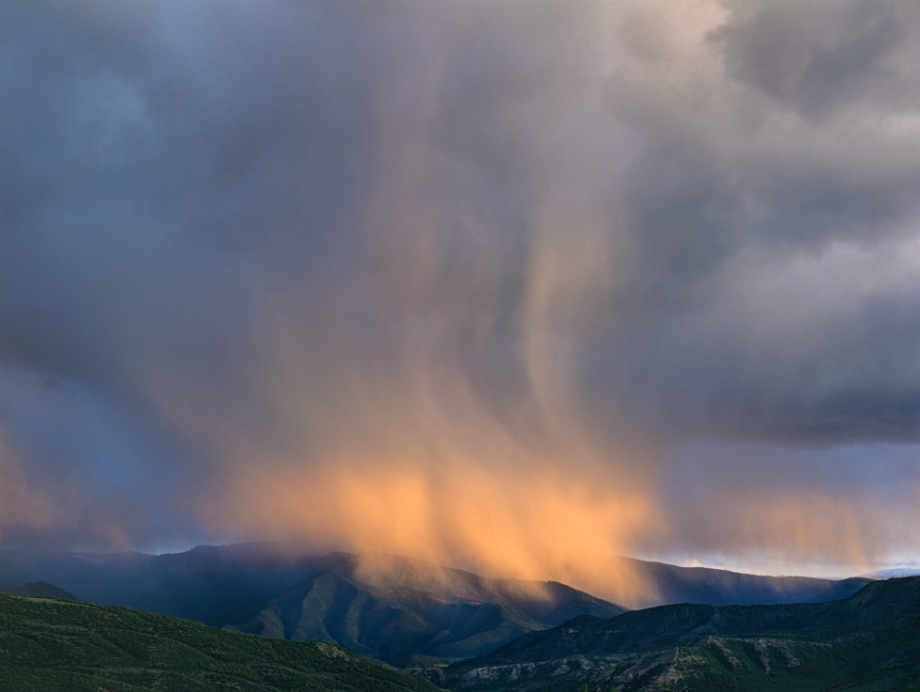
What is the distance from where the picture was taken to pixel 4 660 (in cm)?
18100

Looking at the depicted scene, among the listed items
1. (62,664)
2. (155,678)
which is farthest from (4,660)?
(155,678)

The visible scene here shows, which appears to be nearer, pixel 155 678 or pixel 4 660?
pixel 4 660

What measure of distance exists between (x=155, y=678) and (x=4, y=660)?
122ft

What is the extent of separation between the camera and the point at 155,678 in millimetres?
195250

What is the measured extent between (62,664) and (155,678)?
78.7ft

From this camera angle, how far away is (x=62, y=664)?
189625 millimetres

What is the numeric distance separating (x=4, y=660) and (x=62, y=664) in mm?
14056

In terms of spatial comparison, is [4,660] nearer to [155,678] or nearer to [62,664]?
[62,664]
